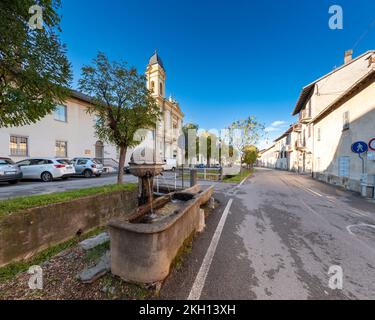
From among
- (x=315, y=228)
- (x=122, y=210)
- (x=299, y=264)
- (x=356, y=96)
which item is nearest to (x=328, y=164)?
(x=356, y=96)

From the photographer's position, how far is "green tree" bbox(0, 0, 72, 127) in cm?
297

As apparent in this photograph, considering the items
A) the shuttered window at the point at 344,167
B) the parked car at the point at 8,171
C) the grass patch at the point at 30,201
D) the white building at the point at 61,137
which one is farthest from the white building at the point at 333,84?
the parked car at the point at 8,171

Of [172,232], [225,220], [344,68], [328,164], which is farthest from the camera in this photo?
[344,68]

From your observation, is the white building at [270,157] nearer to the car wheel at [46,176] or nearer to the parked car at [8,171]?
the car wheel at [46,176]

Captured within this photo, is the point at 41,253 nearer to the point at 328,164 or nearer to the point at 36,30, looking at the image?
the point at 36,30

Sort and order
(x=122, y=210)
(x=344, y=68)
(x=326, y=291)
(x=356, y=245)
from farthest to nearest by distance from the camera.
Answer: (x=344, y=68)
(x=122, y=210)
(x=356, y=245)
(x=326, y=291)

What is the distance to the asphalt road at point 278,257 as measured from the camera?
92.4 inches

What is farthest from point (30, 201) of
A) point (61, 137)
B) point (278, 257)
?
point (61, 137)

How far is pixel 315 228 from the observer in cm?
461

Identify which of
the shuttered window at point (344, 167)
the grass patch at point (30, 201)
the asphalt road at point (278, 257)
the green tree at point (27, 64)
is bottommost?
the asphalt road at point (278, 257)

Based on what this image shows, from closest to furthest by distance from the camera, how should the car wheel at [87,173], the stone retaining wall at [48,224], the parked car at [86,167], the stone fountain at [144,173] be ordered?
the stone retaining wall at [48,224], the stone fountain at [144,173], the parked car at [86,167], the car wheel at [87,173]

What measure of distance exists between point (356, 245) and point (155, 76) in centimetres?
3418

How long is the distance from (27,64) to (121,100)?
3.58 metres

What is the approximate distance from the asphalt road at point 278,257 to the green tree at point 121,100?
4.65 m
